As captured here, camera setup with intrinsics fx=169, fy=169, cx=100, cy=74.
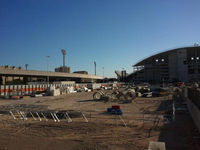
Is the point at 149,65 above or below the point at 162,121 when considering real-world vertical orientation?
above

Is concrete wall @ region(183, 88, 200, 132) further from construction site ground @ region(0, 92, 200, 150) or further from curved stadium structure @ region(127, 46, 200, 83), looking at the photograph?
curved stadium structure @ region(127, 46, 200, 83)

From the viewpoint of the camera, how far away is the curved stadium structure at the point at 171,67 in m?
116

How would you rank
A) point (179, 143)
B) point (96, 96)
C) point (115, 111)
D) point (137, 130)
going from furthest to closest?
point (96, 96)
point (115, 111)
point (137, 130)
point (179, 143)

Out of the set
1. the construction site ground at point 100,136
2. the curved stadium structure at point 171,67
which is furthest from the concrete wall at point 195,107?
the curved stadium structure at point 171,67

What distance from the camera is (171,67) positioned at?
4921 inches

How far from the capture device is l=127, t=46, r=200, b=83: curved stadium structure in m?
116

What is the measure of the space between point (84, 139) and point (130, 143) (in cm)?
253

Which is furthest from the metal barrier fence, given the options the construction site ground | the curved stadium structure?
the curved stadium structure

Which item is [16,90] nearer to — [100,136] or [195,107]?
[100,136]

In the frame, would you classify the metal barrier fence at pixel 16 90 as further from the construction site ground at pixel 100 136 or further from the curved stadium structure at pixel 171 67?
the curved stadium structure at pixel 171 67

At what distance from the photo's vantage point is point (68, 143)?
8742 mm

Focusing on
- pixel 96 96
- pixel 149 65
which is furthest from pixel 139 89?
pixel 149 65

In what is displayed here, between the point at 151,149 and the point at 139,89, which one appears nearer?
the point at 151,149

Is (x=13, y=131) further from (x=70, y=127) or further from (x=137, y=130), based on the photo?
(x=137, y=130)
